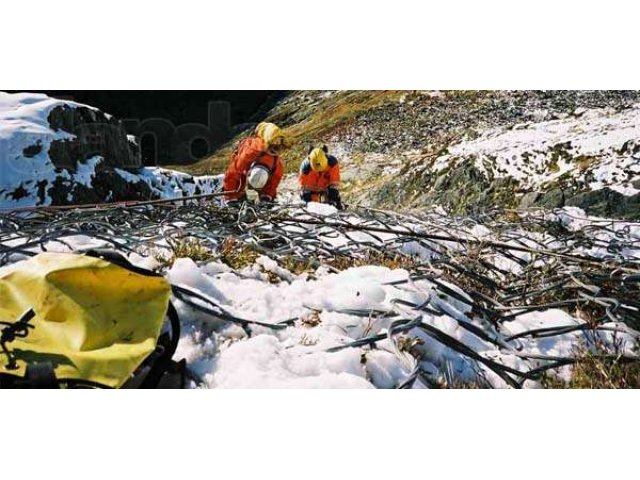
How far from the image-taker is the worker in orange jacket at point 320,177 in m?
6.63

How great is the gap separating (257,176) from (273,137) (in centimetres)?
47

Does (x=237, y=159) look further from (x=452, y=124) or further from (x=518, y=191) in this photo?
(x=452, y=124)

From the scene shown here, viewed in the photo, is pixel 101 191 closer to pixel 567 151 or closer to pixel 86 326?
pixel 86 326

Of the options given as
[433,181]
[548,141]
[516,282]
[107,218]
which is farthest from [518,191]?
[107,218]

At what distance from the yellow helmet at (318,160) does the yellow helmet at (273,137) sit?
1468 mm

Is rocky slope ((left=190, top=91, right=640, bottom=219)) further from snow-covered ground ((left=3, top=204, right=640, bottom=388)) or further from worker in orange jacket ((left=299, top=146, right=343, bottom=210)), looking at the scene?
snow-covered ground ((left=3, top=204, right=640, bottom=388))

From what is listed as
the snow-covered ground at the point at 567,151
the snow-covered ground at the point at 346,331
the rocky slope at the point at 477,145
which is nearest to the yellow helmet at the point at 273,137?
the rocky slope at the point at 477,145

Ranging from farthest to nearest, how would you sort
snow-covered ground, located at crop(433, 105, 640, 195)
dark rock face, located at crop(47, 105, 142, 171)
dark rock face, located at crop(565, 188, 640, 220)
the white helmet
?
dark rock face, located at crop(47, 105, 142, 171) → snow-covered ground, located at crop(433, 105, 640, 195) → dark rock face, located at crop(565, 188, 640, 220) → the white helmet

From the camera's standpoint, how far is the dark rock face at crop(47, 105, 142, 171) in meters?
7.76

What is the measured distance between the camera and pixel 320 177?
678 cm

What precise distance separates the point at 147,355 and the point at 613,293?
8.03ft

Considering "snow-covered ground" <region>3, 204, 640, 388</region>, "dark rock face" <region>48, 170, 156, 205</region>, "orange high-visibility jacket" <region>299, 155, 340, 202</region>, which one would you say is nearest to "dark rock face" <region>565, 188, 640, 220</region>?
"orange high-visibility jacket" <region>299, 155, 340, 202</region>

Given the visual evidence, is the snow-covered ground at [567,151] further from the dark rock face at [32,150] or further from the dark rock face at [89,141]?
the dark rock face at [32,150]

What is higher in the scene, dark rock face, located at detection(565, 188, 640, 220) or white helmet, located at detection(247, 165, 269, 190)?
white helmet, located at detection(247, 165, 269, 190)
